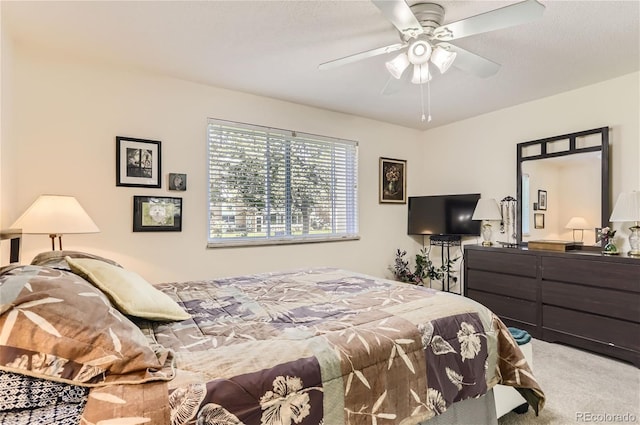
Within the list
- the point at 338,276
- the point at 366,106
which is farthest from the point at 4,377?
the point at 366,106

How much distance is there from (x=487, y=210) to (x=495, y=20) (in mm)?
2549

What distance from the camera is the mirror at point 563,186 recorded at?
3.14m

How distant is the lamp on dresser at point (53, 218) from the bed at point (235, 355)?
60 centimetres

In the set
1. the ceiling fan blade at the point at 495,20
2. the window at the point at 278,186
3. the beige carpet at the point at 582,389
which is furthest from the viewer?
the window at the point at 278,186

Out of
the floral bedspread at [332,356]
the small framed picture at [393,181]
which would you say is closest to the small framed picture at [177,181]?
the floral bedspread at [332,356]

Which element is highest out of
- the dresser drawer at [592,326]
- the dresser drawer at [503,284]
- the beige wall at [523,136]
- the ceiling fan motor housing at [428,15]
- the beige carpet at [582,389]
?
the ceiling fan motor housing at [428,15]

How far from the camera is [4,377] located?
2.73 ft

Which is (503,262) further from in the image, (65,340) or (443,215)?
(65,340)

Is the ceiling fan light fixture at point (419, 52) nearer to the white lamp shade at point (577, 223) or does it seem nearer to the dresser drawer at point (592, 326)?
the white lamp shade at point (577, 223)

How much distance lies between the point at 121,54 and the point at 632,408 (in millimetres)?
4239

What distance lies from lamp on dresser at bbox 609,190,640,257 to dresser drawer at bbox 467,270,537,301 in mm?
804

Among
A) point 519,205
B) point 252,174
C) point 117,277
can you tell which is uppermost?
point 252,174

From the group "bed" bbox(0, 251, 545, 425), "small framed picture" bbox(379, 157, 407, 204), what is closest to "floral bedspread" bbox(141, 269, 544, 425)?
"bed" bbox(0, 251, 545, 425)

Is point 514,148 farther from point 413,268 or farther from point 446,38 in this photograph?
point 446,38
